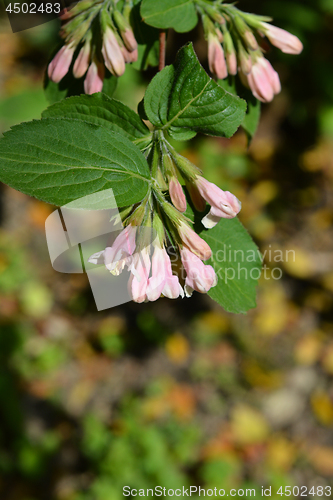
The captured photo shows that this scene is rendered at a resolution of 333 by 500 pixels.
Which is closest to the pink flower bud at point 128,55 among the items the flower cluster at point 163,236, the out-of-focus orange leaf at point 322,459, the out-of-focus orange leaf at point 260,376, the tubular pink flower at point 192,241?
the flower cluster at point 163,236

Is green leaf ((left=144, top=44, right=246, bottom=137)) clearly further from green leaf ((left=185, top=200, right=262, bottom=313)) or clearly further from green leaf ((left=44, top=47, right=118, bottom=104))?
green leaf ((left=44, top=47, right=118, bottom=104))

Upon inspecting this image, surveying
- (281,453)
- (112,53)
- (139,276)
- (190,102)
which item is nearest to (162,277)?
(139,276)

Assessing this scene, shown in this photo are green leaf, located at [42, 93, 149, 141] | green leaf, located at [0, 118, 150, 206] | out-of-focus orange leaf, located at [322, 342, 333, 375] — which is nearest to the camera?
green leaf, located at [0, 118, 150, 206]

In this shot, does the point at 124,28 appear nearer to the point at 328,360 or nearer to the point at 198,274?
the point at 198,274

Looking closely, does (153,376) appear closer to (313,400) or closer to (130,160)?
(313,400)

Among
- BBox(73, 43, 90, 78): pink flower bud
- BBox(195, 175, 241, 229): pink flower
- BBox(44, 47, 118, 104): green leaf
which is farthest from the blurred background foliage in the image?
BBox(195, 175, 241, 229): pink flower

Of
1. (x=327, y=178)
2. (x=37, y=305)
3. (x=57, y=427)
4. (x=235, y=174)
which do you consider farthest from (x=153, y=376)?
(x=327, y=178)

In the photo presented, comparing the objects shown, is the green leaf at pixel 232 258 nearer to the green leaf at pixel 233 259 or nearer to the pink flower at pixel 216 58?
the green leaf at pixel 233 259
